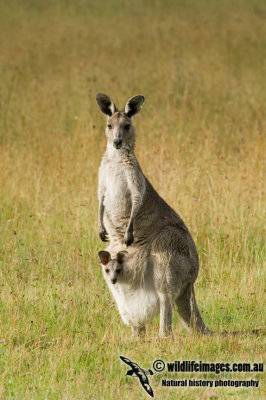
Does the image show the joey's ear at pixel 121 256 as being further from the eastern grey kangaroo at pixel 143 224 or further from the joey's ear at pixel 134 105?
the joey's ear at pixel 134 105

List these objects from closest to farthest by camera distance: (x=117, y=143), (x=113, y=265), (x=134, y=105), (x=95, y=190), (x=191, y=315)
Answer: (x=113, y=265) < (x=191, y=315) < (x=117, y=143) < (x=134, y=105) < (x=95, y=190)

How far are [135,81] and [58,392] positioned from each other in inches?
398

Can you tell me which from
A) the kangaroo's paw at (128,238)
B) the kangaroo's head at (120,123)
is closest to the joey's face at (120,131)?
the kangaroo's head at (120,123)

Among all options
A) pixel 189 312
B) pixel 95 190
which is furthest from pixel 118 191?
pixel 95 190

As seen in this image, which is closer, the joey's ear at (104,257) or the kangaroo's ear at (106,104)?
the joey's ear at (104,257)

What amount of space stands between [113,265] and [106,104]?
1306mm

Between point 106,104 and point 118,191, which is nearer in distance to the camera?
point 118,191

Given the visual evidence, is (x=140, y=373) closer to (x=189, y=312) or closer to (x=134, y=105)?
(x=189, y=312)

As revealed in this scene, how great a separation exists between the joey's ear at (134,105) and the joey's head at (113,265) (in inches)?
42.8

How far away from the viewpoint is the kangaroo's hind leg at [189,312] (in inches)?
209

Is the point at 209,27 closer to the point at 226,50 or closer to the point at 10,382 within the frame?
the point at 226,50

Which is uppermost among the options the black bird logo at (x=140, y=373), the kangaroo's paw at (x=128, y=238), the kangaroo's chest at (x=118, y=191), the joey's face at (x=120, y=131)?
the joey's face at (x=120, y=131)

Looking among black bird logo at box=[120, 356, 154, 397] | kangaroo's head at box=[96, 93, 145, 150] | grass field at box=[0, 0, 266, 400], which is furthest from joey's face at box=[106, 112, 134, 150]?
black bird logo at box=[120, 356, 154, 397]

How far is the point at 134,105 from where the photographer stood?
561cm
